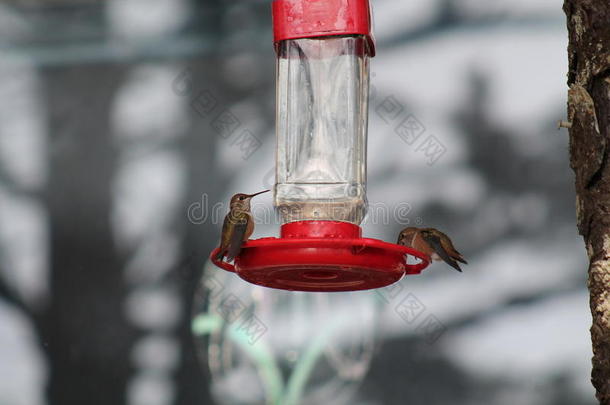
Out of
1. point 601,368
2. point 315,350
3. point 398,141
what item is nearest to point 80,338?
point 315,350

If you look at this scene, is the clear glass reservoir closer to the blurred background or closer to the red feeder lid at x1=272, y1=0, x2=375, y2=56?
the red feeder lid at x1=272, y1=0, x2=375, y2=56

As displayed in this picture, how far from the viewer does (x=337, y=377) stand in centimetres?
464

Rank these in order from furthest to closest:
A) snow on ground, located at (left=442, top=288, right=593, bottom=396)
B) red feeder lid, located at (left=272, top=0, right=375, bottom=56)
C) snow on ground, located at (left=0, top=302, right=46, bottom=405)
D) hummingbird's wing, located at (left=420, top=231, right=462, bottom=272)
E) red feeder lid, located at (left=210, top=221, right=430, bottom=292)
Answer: snow on ground, located at (left=0, top=302, right=46, bottom=405), snow on ground, located at (left=442, top=288, right=593, bottom=396), hummingbird's wing, located at (left=420, top=231, right=462, bottom=272), red feeder lid, located at (left=272, top=0, right=375, bottom=56), red feeder lid, located at (left=210, top=221, right=430, bottom=292)

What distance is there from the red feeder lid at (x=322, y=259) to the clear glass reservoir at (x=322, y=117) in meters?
0.37

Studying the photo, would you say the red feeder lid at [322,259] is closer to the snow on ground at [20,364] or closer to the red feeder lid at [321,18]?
the red feeder lid at [321,18]

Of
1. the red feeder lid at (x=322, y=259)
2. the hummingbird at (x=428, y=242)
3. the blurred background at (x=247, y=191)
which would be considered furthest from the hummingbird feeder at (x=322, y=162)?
the blurred background at (x=247, y=191)

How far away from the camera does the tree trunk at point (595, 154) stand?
2.14m

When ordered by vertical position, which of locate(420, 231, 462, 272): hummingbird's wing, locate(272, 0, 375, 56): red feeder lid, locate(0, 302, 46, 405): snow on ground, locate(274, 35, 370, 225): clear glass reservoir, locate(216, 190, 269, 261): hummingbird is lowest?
locate(0, 302, 46, 405): snow on ground

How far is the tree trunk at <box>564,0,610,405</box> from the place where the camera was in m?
2.14

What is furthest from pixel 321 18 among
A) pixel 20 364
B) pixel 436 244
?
pixel 20 364

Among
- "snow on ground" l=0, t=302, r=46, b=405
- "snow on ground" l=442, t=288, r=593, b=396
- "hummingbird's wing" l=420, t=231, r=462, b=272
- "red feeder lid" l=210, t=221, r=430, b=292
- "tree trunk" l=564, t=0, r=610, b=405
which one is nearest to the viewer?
"tree trunk" l=564, t=0, r=610, b=405

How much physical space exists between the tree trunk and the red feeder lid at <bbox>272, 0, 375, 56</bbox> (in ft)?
1.88

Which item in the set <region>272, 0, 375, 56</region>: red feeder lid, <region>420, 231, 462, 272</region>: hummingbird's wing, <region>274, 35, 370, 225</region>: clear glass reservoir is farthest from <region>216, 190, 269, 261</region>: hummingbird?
<region>420, 231, 462, 272</region>: hummingbird's wing

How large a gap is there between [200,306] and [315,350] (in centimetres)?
63
